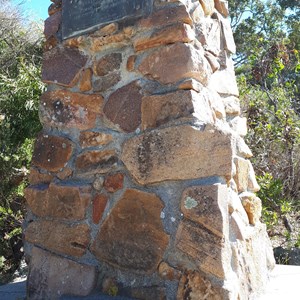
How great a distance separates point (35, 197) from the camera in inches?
95.0

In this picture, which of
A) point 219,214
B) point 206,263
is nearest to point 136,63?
point 219,214

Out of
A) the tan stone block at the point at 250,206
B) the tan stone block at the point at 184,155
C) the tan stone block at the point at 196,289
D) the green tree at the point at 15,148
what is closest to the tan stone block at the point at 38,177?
the tan stone block at the point at 184,155

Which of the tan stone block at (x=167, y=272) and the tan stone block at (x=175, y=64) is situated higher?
the tan stone block at (x=175, y=64)

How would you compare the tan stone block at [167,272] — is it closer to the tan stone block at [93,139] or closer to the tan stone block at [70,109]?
the tan stone block at [93,139]

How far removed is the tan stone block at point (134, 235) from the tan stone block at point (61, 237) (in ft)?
0.23

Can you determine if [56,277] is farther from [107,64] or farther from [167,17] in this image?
[167,17]

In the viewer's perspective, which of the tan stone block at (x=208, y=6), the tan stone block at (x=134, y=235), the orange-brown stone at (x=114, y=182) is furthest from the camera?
the tan stone block at (x=208, y=6)

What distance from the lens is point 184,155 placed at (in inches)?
80.1

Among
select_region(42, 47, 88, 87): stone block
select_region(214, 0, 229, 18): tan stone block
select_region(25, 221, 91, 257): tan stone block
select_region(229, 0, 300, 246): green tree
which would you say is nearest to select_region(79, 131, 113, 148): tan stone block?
select_region(42, 47, 88, 87): stone block

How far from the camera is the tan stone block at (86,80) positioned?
2.37 metres

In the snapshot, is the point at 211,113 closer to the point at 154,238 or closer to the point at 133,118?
the point at 133,118

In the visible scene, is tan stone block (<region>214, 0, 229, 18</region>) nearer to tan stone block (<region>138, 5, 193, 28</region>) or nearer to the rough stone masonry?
the rough stone masonry

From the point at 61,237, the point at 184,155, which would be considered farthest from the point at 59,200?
the point at 184,155

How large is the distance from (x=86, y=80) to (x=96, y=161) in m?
0.43
